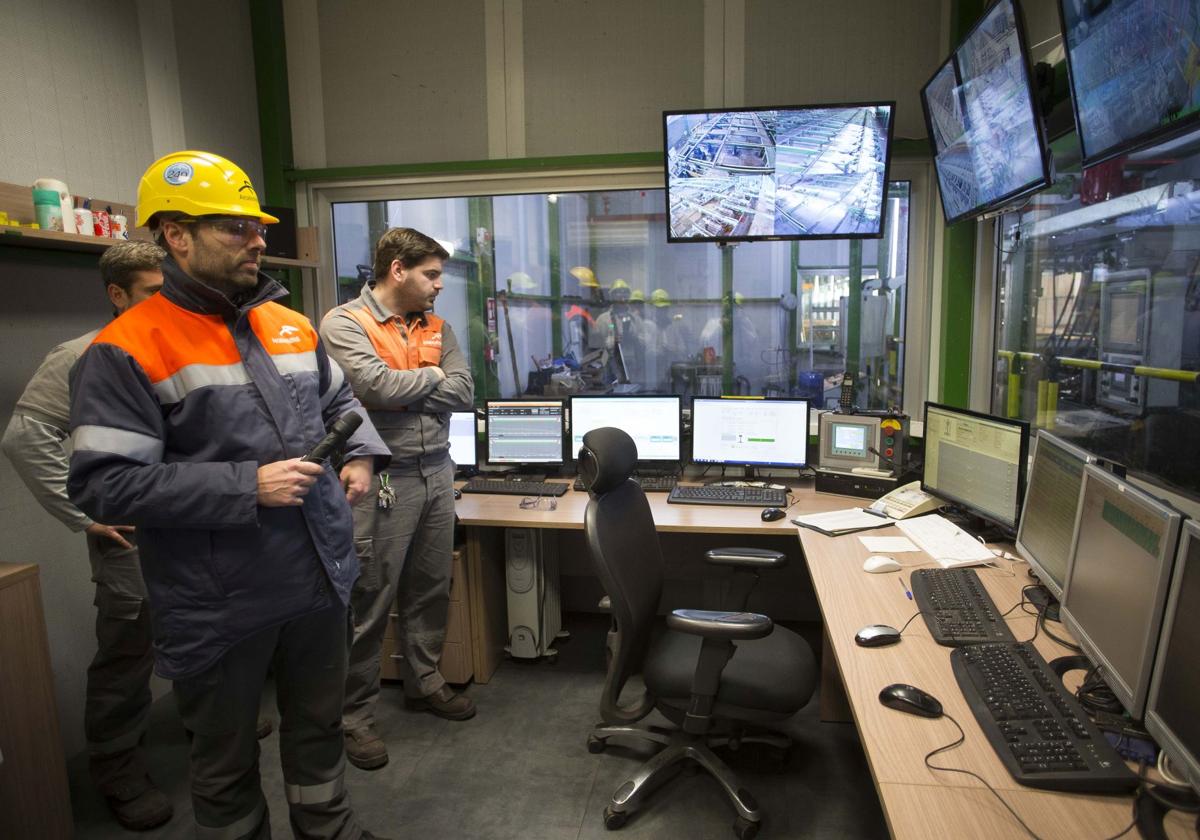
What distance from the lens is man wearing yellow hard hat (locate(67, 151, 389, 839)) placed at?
137 centimetres

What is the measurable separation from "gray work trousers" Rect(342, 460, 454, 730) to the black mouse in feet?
5.15

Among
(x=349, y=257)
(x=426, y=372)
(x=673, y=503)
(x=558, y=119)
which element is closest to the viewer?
(x=426, y=372)

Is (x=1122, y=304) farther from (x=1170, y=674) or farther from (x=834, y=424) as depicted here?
(x=1170, y=674)

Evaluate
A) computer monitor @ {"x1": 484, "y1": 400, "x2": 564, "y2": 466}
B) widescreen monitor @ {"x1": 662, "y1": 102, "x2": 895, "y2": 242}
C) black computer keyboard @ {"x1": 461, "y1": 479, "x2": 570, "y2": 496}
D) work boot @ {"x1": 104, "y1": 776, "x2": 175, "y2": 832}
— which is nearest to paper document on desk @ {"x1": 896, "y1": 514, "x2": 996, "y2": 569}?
widescreen monitor @ {"x1": 662, "y1": 102, "x2": 895, "y2": 242}

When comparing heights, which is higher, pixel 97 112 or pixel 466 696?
pixel 97 112

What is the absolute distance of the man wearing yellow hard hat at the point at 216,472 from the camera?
137 centimetres

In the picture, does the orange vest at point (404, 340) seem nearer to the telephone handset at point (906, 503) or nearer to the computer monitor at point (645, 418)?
the computer monitor at point (645, 418)

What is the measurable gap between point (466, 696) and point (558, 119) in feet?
8.39

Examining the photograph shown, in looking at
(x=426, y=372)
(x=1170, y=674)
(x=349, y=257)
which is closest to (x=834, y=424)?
(x=426, y=372)

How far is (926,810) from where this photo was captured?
1079mm

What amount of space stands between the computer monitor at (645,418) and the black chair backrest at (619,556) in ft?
3.59

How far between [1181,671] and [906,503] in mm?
1587

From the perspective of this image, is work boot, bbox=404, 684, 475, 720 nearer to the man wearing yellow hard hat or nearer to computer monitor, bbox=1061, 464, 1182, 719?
the man wearing yellow hard hat

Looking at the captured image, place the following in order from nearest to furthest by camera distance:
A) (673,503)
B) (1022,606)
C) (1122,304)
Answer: (1022,606) → (1122,304) → (673,503)
